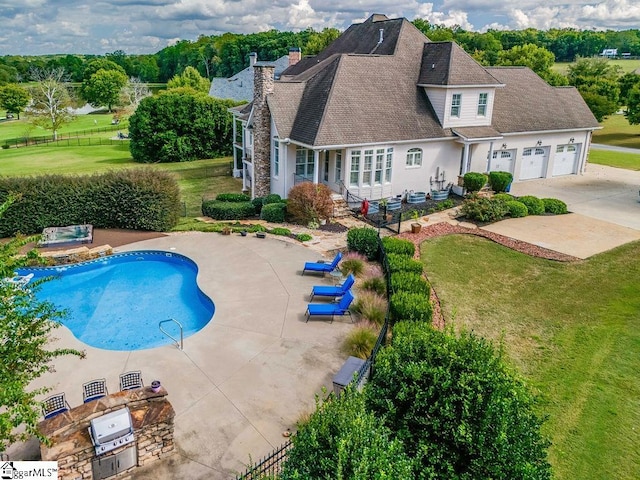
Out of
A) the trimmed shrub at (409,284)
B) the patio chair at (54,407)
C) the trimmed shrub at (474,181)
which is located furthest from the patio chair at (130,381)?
the trimmed shrub at (474,181)

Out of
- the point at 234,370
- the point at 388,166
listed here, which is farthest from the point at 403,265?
the point at 388,166

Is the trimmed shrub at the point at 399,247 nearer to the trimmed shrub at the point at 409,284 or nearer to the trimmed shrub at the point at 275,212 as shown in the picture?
the trimmed shrub at the point at 409,284

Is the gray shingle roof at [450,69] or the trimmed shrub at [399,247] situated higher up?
the gray shingle roof at [450,69]

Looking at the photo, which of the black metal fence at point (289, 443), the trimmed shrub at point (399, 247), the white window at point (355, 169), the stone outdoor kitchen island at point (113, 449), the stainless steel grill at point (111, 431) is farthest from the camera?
the white window at point (355, 169)

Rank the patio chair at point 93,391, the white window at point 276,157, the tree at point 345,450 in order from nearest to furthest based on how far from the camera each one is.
A: 1. the tree at point 345,450
2. the patio chair at point 93,391
3. the white window at point 276,157

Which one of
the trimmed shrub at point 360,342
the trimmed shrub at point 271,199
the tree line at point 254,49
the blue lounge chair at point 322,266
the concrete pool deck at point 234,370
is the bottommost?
the concrete pool deck at point 234,370

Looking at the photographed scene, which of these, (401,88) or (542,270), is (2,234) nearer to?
(401,88)

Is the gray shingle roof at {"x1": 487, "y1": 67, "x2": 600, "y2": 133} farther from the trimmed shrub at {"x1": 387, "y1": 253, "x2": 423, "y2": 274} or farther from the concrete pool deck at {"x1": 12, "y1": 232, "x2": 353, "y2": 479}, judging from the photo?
the concrete pool deck at {"x1": 12, "y1": 232, "x2": 353, "y2": 479}

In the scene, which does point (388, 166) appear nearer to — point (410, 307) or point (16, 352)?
point (410, 307)

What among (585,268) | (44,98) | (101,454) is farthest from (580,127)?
(44,98)
